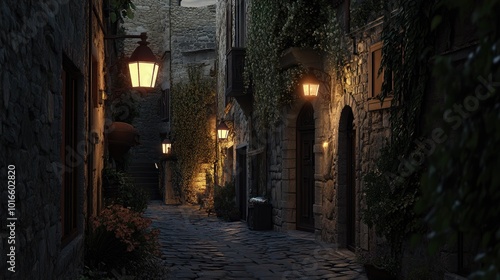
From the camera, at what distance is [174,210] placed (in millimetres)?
20641

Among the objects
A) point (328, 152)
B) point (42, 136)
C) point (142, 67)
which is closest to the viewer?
point (42, 136)

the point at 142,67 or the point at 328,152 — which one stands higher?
the point at 142,67

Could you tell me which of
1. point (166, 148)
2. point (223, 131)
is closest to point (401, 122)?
point (223, 131)

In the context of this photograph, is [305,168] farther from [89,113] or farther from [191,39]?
[191,39]

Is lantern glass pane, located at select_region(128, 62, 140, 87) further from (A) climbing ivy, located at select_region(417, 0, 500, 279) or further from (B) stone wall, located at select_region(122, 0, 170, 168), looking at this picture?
(B) stone wall, located at select_region(122, 0, 170, 168)

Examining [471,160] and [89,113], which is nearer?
[471,160]

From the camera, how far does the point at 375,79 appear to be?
8.55 meters

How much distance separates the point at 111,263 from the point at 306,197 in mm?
6165

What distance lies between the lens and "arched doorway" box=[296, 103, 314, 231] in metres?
12.3

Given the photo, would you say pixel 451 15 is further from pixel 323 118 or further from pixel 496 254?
pixel 496 254

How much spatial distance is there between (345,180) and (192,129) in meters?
13.5

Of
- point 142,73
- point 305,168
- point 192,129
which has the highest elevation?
point 142,73

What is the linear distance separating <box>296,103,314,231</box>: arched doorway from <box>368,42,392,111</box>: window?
3.55 metres

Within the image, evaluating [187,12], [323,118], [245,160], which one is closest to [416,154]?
[323,118]
